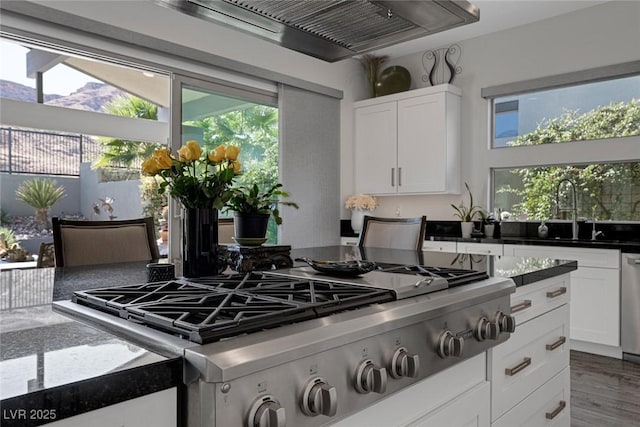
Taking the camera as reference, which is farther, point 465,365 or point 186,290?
point 465,365

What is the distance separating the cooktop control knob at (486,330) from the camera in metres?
1.13

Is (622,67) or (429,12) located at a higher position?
(622,67)

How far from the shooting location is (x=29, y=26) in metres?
2.68

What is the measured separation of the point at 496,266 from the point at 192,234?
1.08m

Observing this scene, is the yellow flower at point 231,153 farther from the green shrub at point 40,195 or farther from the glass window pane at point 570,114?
the green shrub at point 40,195

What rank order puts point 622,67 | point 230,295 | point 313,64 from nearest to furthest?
point 230,295
point 622,67
point 313,64

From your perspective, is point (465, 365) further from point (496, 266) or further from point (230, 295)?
point (230, 295)

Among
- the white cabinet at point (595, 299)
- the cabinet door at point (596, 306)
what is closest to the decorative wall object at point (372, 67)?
the white cabinet at point (595, 299)

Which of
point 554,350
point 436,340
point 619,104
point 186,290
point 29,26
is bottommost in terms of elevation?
point 554,350

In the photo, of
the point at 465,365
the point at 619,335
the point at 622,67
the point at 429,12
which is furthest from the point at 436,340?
the point at 622,67

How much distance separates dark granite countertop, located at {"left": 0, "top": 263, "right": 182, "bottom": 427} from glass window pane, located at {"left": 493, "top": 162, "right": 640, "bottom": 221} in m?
4.02

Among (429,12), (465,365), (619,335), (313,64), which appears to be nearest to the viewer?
(465,365)

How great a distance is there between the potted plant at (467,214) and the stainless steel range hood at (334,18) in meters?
2.76

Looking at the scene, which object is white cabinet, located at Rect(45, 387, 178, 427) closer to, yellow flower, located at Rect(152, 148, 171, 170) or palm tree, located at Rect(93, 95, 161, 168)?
yellow flower, located at Rect(152, 148, 171, 170)
